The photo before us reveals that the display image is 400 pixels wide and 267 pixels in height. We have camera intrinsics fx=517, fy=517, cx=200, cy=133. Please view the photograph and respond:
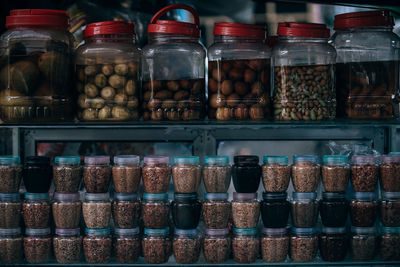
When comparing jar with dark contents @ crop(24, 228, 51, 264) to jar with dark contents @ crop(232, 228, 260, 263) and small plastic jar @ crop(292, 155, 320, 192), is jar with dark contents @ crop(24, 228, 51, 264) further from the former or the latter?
small plastic jar @ crop(292, 155, 320, 192)

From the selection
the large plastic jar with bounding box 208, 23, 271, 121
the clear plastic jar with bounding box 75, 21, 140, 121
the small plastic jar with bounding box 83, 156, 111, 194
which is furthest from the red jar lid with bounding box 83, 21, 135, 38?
A: the small plastic jar with bounding box 83, 156, 111, 194

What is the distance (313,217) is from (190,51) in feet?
2.20

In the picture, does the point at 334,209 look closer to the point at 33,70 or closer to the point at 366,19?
the point at 366,19

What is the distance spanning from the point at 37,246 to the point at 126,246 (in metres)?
0.28

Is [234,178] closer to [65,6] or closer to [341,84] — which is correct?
[341,84]

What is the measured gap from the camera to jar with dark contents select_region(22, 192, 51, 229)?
64.2 inches

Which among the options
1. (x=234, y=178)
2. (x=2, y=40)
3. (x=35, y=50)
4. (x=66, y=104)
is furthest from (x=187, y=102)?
(x=2, y=40)

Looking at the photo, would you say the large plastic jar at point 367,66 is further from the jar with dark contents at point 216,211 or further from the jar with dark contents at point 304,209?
the jar with dark contents at point 216,211

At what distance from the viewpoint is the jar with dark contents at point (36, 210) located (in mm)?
1630

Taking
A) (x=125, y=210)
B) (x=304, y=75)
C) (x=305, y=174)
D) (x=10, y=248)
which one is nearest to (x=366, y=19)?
(x=304, y=75)

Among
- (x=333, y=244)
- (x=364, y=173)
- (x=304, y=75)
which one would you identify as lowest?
(x=333, y=244)

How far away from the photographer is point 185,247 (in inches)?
63.5

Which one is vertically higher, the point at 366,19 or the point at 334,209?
the point at 366,19

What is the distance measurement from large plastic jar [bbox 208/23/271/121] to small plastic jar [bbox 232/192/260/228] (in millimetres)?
252
